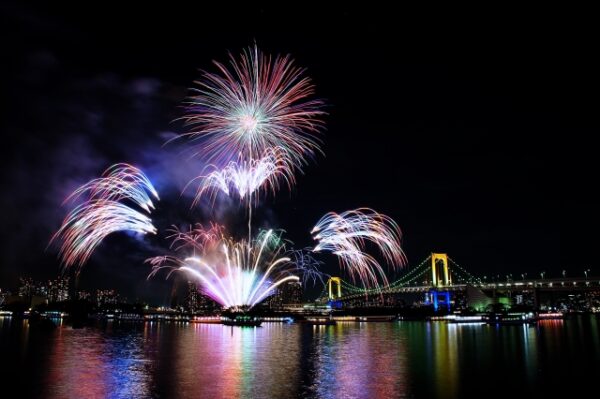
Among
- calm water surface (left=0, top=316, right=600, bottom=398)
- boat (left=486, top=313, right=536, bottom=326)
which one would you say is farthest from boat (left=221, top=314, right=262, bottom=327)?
boat (left=486, top=313, right=536, bottom=326)

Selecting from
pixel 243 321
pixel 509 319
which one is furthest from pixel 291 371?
pixel 509 319

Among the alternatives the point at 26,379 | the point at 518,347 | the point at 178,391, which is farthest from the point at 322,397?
the point at 518,347

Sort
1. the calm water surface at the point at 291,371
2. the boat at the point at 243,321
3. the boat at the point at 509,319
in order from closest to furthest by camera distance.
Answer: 1. the calm water surface at the point at 291,371
2. the boat at the point at 243,321
3. the boat at the point at 509,319

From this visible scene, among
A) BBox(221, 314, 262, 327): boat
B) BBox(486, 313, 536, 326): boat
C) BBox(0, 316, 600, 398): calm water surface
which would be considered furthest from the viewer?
BBox(486, 313, 536, 326): boat

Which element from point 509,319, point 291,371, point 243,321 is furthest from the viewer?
point 509,319

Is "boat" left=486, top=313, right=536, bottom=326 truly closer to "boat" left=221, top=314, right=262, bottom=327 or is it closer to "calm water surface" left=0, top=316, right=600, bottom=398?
"boat" left=221, top=314, right=262, bottom=327

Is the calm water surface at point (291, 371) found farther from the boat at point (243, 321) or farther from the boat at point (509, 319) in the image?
the boat at point (509, 319)

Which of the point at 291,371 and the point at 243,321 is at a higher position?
the point at 243,321

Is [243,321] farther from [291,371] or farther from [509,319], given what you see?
[509,319]

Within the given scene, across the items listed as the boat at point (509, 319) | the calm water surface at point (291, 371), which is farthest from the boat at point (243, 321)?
the boat at point (509, 319)

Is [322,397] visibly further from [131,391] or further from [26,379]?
[26,379]

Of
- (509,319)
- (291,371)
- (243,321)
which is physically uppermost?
(243,321)
